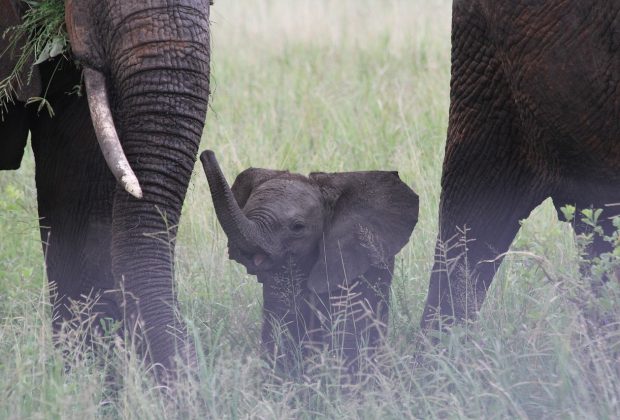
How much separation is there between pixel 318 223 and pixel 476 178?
533mm

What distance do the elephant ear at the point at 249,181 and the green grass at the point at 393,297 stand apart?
1.36ft

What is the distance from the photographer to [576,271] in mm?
4414

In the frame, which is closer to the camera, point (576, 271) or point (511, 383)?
point (511, 383)

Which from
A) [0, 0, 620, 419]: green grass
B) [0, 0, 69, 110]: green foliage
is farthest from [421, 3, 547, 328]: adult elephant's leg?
[0, 0, 69, 110]: green foliage

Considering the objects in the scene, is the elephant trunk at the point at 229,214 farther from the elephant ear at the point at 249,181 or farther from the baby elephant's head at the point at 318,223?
the elephant ear at the point at 249,181

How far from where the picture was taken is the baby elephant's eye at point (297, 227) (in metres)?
4.17

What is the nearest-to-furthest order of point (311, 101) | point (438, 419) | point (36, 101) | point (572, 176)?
1. point (438, 419)
2. point (572, 176)
3. point (36, 101)
4. point (311, 101)

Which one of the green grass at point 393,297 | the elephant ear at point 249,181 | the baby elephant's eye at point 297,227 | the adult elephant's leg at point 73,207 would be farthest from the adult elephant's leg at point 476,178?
the adult elephant's leg at point 73,207

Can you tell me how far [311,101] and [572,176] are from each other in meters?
3.74

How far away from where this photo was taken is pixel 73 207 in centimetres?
436

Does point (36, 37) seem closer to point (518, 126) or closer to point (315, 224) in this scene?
point (315, 224)

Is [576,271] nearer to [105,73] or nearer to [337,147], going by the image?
[105,73]

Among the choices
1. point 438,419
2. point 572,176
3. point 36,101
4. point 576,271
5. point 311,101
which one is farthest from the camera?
point 311,101

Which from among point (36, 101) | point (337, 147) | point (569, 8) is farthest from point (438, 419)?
point (337, 147)
